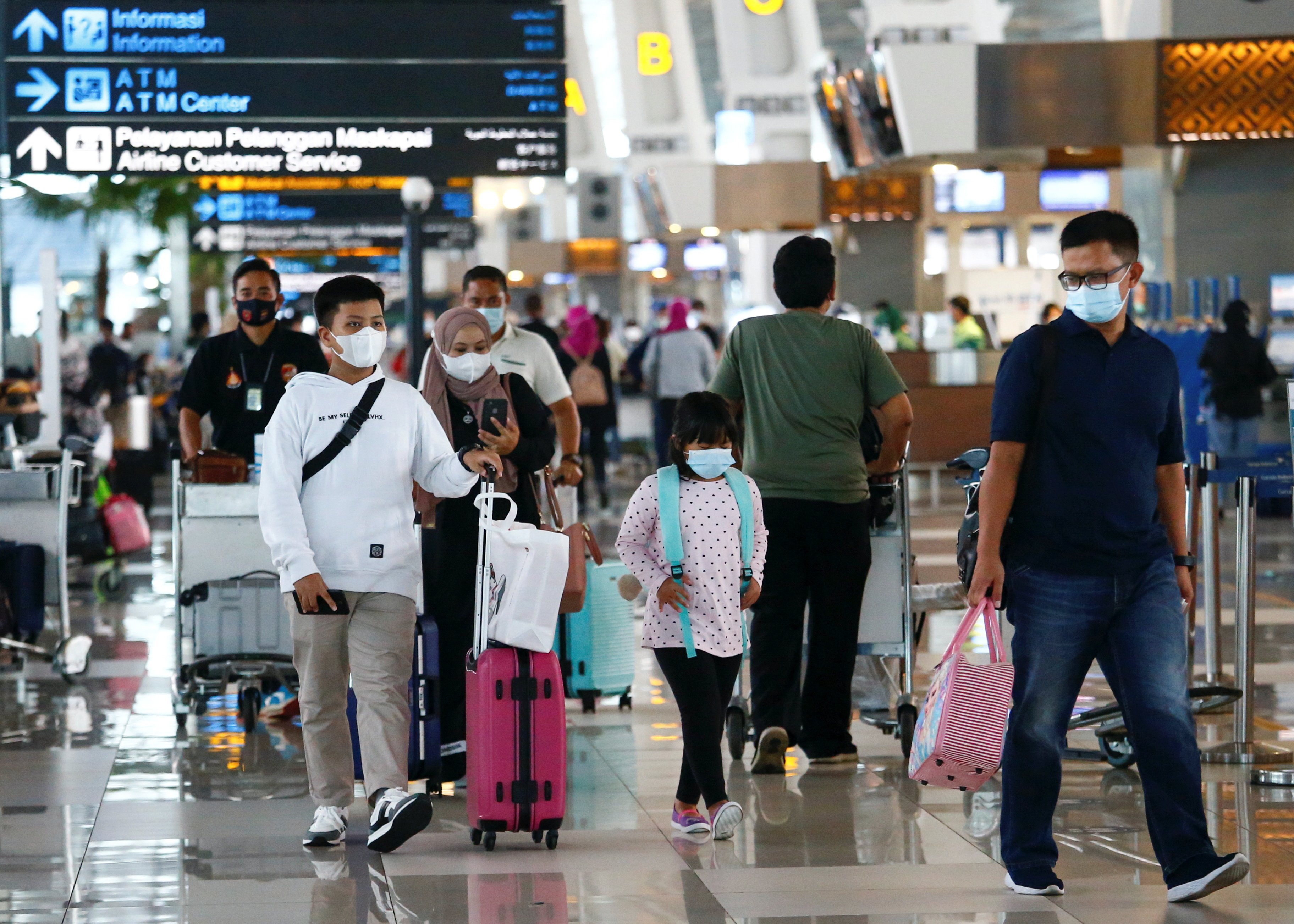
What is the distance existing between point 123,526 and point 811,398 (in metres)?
7.34

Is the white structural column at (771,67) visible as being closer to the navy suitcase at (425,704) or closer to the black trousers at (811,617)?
the black trousers at (811,617)

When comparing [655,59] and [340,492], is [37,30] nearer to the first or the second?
[340,492]

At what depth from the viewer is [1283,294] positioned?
61.5ft

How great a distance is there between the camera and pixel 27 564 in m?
8.87

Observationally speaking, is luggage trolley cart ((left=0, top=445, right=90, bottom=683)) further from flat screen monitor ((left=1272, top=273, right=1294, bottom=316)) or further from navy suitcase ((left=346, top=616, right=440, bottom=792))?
flat screen monitor ((left=1272, top=273, right=1294, bottom=316))

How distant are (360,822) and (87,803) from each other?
96 centimetres

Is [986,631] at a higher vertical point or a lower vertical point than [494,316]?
lower

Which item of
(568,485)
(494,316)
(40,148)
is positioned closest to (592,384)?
(40,148)

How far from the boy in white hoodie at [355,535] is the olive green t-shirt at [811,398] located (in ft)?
4.42

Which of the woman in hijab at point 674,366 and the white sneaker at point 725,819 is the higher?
the woman in hijab at point 674,366

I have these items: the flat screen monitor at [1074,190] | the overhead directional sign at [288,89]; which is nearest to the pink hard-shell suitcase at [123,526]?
the overhead directional sign at [288,89]

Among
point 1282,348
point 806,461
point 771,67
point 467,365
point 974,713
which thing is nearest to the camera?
point 974,713

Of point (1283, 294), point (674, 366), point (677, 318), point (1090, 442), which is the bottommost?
point (1090, 442)

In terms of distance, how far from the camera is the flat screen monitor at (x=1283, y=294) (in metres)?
18.7
